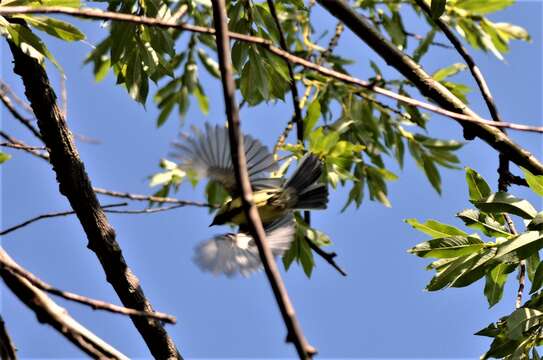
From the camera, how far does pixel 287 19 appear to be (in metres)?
3.97

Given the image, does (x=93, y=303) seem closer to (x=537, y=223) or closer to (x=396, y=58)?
(x=537, y=223)

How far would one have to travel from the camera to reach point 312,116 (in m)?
2.68

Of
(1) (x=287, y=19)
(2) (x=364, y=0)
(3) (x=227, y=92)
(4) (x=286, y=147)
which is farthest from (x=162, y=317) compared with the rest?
(1) (x=287, y=19)

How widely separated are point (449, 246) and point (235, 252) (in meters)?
0.80

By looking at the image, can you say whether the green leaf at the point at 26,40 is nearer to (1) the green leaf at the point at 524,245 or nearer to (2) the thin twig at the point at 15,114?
(2) the thin twig at the point at 15,114

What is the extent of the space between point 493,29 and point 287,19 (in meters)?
1.15

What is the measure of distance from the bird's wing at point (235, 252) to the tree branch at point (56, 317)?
0.96 meters

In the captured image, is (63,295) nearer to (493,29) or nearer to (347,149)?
(347,149)

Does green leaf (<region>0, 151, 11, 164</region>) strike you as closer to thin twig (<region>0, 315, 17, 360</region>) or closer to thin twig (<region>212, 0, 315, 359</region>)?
thin twig (<region>0, 315, 17, 360</region>)

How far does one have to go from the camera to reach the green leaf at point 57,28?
6.20 ft

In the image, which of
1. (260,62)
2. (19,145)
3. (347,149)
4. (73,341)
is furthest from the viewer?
(347,149)

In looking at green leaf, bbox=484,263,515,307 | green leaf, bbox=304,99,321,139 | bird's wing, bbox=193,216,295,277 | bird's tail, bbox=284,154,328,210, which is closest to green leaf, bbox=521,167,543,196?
green leaf, bbox=484,263,515,307

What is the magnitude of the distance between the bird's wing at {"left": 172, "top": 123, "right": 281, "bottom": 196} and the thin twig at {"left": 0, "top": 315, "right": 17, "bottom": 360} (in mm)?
1197

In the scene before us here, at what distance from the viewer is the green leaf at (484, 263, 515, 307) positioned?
1.80 metres
